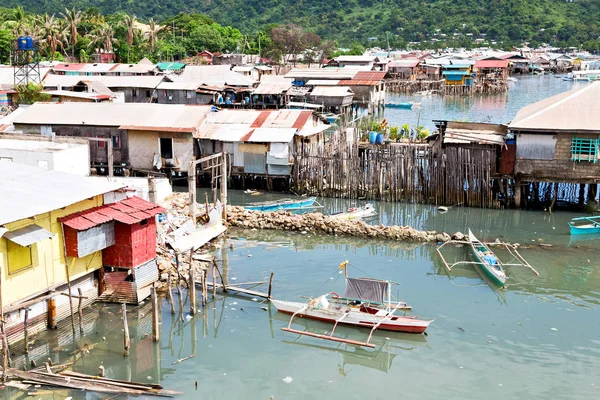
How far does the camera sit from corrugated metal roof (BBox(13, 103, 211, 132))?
1203 inches

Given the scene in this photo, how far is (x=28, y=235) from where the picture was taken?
1488cm

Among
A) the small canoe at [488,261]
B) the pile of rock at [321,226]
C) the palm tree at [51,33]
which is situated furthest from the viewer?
the palm tree at [51,33]

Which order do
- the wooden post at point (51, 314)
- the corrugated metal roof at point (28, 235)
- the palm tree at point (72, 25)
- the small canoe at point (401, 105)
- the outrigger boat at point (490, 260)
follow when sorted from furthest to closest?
the palm tree at point (72, 25) → the small canoe at point (401, 105) → the outrigger boat at point (490, 260) → the wooden post at point (51, 314) → the corrugated metal roof at point (28, 235)

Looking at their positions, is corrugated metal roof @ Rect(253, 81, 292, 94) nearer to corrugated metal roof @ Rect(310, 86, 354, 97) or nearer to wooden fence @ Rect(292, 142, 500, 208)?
corrugated metal roof @ Rect(310, 86, 354, 97)

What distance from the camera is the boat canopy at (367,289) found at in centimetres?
1684

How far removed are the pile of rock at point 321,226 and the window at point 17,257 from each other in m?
10.5

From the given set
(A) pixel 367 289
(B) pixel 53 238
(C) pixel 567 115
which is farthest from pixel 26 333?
(C) pixel 567 115

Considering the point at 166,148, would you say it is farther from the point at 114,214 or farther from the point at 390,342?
the point at 390,342

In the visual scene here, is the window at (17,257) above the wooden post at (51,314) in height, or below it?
above

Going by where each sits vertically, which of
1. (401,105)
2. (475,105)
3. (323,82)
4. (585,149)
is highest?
(323,82)

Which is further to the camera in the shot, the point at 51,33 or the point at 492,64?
the point at 492,64

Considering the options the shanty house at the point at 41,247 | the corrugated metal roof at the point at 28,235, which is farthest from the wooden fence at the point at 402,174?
the corrugated metal roof at the point at 28,235

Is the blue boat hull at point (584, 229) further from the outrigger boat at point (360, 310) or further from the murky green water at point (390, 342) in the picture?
the outrigger boat at point (360, 310)

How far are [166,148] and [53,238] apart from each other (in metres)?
15.1
